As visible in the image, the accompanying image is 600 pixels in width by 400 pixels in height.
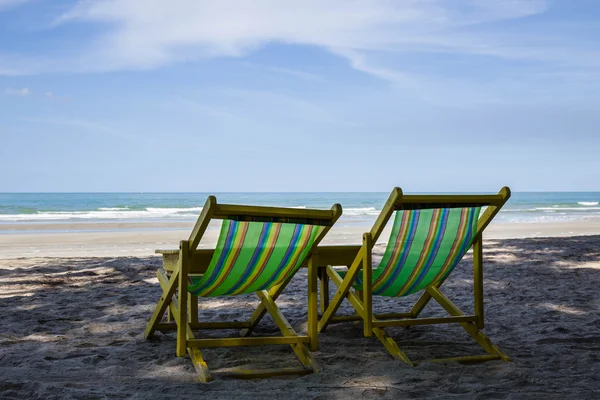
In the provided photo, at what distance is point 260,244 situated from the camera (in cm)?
295

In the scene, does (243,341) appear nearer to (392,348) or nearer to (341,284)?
(341,284)

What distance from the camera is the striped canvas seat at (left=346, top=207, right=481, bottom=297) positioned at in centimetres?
309

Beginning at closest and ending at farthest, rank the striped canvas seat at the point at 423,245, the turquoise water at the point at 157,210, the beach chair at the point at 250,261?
the beach chair at the point at 250,261 < the striped canvas seat at the point at 423,245 < the turquoise water at the point at 157,210

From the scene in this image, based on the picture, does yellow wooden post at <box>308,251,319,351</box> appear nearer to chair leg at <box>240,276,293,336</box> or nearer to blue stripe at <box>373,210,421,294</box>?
chair leg at <box>240,276,293,336</box>

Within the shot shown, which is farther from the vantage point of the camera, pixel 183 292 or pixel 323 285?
pixel 323 285

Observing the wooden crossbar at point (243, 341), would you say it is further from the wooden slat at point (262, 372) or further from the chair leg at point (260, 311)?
the chair leg at point (260, 311)

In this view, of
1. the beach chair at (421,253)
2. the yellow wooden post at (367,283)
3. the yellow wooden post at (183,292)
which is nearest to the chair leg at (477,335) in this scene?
the beach chair at (421,253)

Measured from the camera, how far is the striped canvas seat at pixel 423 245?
309 cm

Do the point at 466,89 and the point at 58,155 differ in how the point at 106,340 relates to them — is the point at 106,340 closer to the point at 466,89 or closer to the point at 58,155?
the point at 466,89

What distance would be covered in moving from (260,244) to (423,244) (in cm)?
84

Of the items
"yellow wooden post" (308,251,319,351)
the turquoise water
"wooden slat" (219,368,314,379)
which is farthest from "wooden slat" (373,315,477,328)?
the turquoise water

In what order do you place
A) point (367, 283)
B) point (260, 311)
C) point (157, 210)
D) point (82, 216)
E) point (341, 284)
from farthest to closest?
1. point (157, 210)
2. point (82, 216)
3. point (260, 311)
4. point (341, 284)
5. point (367, 283)

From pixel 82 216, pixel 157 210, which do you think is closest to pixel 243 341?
pixel 82 216

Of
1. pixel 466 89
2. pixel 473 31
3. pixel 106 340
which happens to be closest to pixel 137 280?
pixel 106 340
